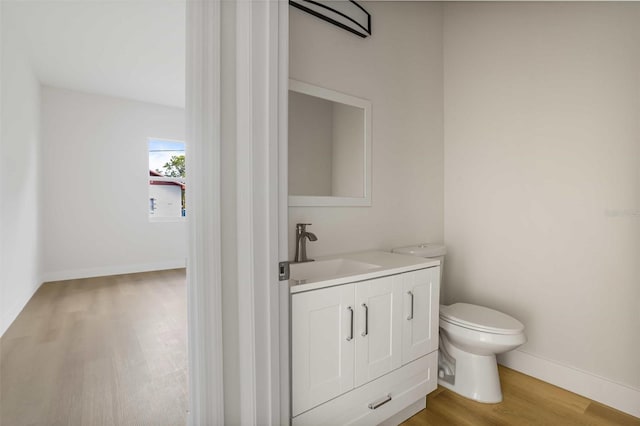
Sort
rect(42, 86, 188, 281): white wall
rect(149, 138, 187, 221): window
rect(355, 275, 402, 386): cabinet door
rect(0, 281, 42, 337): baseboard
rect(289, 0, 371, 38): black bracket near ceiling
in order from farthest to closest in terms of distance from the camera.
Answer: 1. rect(149, 138, 187, 221): window
2. rect(42, 86, 188, 281): white wall
3. rect(0, 281, 42, 337): baseboard
4. rect(289, 0, 371, 38): black bracket near ceiling
5. rect(355, 275, 402, 386): cabinet door

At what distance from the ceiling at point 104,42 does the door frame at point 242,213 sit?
6.71ft

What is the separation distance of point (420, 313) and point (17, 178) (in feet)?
12.9

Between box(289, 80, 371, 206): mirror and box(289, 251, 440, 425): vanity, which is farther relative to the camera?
box(289, 80, 371, 206): mirror

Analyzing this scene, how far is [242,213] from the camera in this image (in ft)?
3.74

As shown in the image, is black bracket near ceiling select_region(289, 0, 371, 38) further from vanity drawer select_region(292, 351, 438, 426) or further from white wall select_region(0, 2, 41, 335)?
white wall select_region(0, 2, 41, 335)

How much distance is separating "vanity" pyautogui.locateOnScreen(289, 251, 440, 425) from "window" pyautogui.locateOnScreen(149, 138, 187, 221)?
15.1 feet

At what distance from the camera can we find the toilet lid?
66.3 inches

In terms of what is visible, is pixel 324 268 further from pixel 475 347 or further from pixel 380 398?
pixel 475 347

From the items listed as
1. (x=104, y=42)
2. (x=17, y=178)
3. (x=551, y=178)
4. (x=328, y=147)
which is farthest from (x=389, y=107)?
(x=17, y=178)

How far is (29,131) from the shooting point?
360 cm

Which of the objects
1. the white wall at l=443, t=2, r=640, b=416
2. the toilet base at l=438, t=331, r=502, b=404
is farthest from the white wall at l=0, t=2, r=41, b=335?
the white wall at l=443, t=2, r=640, b=416

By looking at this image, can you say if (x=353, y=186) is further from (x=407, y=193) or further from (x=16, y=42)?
(x=16, y=42)

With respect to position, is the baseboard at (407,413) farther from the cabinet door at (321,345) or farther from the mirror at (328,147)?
the mirror at (328,147)

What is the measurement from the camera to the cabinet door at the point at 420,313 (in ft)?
5.11
